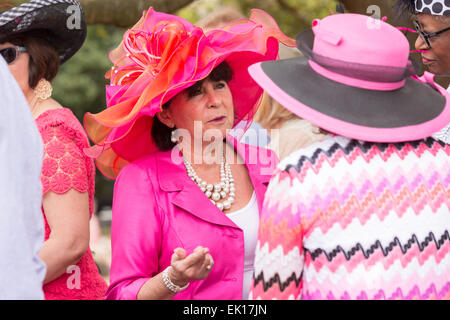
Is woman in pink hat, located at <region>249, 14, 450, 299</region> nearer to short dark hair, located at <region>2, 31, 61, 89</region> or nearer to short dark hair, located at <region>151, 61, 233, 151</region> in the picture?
short dark hair, located at <region>151, 61, 233, 151</region>

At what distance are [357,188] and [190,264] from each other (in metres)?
0.64

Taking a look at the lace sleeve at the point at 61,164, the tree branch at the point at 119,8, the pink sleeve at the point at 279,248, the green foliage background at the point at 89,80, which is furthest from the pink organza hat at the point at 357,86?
the green foliage background at the point at 89,80

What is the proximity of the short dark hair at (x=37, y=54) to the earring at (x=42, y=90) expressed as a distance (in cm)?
2

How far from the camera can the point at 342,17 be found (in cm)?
193

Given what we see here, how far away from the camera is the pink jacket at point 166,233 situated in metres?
2.35

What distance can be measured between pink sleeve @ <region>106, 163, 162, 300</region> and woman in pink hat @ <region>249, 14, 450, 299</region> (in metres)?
0.67

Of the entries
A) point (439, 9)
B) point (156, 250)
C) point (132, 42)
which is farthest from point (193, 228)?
point (439, 9)

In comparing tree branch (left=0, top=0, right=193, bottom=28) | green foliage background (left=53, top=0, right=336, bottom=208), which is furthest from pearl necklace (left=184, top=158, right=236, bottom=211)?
green foliage background (left=53, top=0, right=336, bottom=208)

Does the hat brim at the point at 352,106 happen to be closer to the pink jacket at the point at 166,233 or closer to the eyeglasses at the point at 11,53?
the pink jacket at the point at 166,233

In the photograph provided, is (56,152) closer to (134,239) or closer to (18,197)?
(134,239)

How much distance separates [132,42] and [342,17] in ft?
3.37

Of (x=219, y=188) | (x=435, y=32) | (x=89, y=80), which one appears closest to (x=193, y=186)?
(x=219, y=188)

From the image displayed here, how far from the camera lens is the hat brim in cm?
180

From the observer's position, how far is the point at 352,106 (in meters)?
1.83
